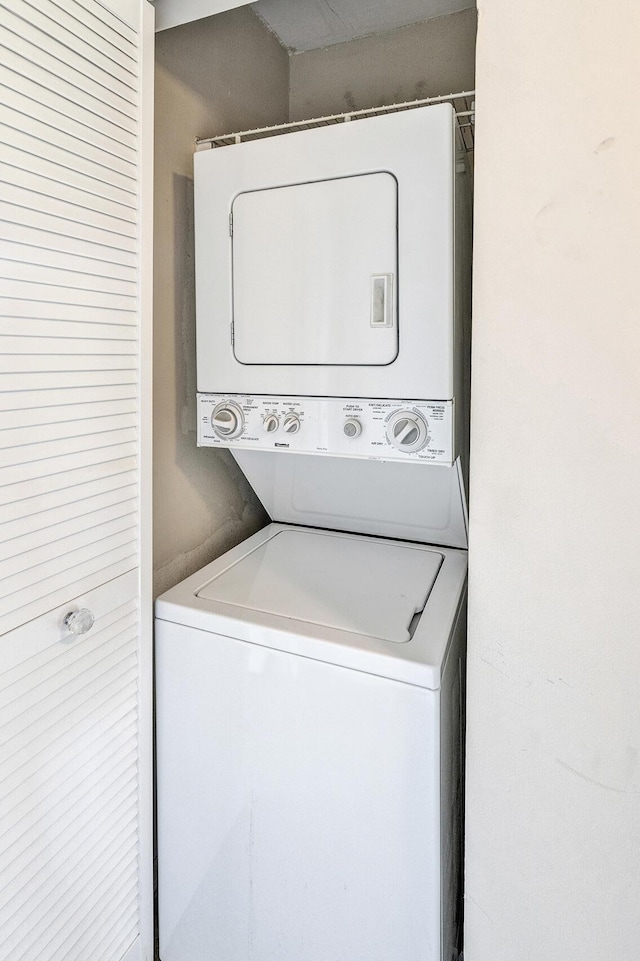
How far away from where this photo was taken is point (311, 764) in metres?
1.55

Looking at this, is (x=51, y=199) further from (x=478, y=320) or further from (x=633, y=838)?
(x=633, y=838)

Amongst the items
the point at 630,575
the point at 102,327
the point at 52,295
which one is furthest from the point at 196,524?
the point at 630,575

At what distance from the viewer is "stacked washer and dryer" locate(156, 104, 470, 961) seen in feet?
4.85

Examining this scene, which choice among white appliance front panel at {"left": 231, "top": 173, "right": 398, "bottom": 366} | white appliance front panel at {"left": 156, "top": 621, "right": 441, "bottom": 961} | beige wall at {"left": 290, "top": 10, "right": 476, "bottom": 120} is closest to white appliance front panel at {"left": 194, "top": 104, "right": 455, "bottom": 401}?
white appliance front panel at {"left": 231, "top": 173, "right": 398, "bottom": 366}

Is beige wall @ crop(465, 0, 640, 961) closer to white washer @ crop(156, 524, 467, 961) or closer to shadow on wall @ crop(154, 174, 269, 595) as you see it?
white washer @ crop(156, 524, 467, 961)

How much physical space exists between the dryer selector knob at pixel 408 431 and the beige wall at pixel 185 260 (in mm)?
763

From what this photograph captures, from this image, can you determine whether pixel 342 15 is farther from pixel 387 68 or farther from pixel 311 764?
pixel 311 764

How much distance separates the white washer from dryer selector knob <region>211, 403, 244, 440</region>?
0.46 m

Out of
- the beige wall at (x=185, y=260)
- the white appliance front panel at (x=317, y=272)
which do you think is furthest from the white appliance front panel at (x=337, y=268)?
the beige wall at (x=185, y=260)

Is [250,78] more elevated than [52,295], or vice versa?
[250,78]

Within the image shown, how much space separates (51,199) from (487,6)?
0.95 metres

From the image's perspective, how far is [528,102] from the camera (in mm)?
1124

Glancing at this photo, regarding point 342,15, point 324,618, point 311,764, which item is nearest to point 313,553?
point 324,618

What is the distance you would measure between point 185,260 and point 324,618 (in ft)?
4.10
